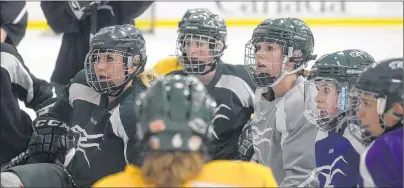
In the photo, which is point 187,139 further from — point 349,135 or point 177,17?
point 177,17

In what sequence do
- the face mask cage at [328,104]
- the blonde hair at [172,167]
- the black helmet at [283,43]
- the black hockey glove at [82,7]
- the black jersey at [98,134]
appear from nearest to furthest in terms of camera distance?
the blonde hair at [172,167]
the face mask cage at [328,104]
the black jersey at [98,134]
the black helmet at [283,43]
the black hockey glove at [82,7]

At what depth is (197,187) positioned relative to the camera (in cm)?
156

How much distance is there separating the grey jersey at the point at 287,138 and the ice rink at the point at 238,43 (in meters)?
2.72

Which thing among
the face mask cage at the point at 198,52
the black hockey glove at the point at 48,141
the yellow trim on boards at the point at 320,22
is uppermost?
the face mask cage at the point at 198,52

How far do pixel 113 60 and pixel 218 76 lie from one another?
0.47 m

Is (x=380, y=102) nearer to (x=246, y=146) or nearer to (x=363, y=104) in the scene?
(x=363, y=104)

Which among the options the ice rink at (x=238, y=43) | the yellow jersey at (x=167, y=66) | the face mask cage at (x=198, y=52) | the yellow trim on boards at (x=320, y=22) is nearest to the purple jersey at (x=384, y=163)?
the face mask cage at (x=198, y=52)

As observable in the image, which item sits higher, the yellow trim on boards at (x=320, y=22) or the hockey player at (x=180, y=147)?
the hockey player at (x=180, y=147)

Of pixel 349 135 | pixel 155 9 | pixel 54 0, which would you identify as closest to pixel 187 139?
pixel 349 135

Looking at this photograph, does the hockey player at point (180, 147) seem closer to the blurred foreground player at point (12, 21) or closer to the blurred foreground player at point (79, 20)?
the blurred foreground player at point (12, 21)

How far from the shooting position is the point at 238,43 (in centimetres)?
603

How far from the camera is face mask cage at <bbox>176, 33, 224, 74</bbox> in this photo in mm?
2861

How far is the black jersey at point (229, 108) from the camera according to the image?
2850mm

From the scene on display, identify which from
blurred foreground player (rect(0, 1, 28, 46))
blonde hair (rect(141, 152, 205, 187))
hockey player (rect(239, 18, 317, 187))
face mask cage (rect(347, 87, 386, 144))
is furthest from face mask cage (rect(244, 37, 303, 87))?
blurred foreground player (rect(0, 1, 28, 46))
